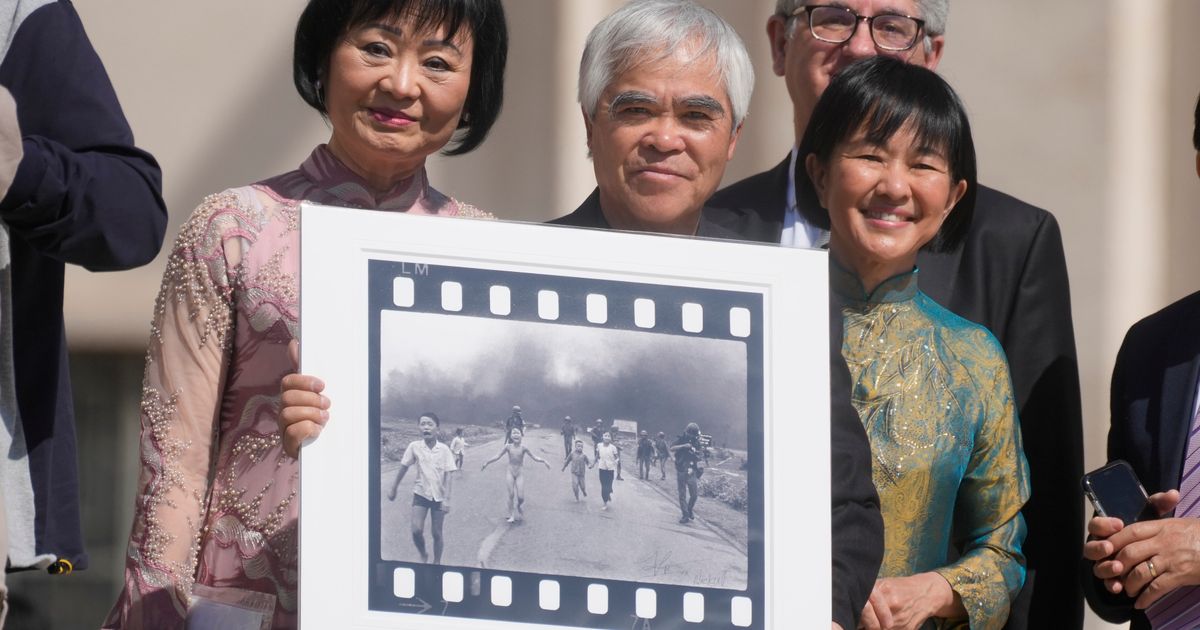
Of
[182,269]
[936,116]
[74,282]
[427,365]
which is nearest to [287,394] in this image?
[427,365]

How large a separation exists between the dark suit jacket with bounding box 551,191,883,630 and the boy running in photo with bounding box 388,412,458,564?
0.61 meters

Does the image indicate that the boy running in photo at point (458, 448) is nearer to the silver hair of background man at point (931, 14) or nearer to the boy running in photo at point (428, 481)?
the boy running in photo at point (428, 481)

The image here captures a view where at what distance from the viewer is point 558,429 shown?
2691mm

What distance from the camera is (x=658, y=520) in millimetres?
2699

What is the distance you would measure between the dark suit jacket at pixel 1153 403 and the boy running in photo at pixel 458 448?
128 centimetres

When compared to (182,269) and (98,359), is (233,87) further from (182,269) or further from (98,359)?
(182,269)

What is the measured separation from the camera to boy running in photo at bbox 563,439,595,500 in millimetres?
2684

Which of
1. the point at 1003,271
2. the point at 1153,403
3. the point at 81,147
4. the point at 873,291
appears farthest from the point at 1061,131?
the point at 81,147

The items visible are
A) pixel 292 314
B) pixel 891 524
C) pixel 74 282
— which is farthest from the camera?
pixel 74 282

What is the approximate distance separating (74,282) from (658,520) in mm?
4061

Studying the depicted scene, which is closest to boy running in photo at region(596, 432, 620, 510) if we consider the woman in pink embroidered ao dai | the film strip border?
the film strip border

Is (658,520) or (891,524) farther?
(891,524)

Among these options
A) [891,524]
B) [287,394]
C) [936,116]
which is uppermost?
[936,116]

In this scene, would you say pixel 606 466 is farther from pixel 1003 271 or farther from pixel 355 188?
pixel 1003 271
